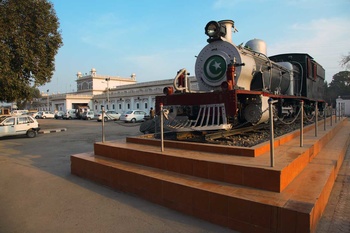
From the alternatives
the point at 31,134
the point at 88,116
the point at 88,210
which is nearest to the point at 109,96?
the point at 88,116

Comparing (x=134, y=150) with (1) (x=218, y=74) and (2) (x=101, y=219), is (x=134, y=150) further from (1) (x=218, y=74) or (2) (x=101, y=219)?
(1) (x=218, y=74)

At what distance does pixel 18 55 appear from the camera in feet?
49.9

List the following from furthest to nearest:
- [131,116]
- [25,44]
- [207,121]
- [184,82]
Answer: [131,116] < [25,44] < [184,82] < [207,121]

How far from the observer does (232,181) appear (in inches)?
156

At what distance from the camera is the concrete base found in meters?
3.16

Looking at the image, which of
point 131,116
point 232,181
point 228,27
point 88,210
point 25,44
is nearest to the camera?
point 232,181

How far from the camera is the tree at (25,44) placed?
14.1 metres

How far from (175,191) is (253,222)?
1.34m

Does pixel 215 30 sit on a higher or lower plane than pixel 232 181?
higher

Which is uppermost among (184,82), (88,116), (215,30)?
(215,30)

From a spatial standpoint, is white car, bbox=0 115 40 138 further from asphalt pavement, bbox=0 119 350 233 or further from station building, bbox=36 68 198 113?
station building, bbox=36 68 198 113

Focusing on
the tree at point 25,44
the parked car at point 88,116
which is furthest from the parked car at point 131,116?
the tree at point 25,44

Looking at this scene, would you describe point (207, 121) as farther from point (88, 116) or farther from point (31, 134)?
point (88, 116)

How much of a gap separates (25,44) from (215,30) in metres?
13.5
